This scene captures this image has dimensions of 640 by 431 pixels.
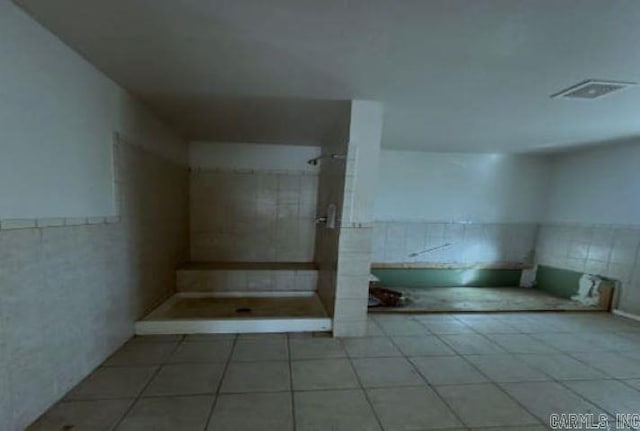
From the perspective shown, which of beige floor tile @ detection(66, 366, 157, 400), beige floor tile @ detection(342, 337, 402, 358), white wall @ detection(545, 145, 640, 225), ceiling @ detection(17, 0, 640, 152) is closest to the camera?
ceiling @ detection(17, 0, 640, 152)

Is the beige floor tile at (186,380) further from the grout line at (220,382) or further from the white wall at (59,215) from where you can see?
the white wall at (59,215)

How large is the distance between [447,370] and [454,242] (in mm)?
2627

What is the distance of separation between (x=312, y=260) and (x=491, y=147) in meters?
2.86

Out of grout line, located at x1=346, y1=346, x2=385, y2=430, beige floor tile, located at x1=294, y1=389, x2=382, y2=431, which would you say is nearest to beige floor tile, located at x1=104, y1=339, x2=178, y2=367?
beige floor tile, located at x1=294, y1=389, x2=382, y2=431

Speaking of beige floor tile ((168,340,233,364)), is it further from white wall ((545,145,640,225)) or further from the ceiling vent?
white wall ((545,145,640,225))

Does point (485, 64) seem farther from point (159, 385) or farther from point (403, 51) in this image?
point (159, 385)

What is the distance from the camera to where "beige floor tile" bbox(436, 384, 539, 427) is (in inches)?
64.4

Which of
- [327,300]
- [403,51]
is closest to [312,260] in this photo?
[327,300]

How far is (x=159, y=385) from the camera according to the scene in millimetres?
1845

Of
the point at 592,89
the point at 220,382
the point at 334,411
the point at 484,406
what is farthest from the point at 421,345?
the point at 592,89

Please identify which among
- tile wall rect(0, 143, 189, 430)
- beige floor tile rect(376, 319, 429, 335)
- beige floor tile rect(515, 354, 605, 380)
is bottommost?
beige floor tile rect(376, 319, 429, 335)

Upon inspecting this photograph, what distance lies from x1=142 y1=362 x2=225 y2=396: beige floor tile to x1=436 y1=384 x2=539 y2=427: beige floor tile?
1472mm

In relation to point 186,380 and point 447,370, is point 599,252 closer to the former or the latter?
point 447,370

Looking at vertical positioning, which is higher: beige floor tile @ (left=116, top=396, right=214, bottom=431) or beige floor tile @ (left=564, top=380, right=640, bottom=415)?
beige floor tile @ (left=564, top=380, right=640, bottom=415)
